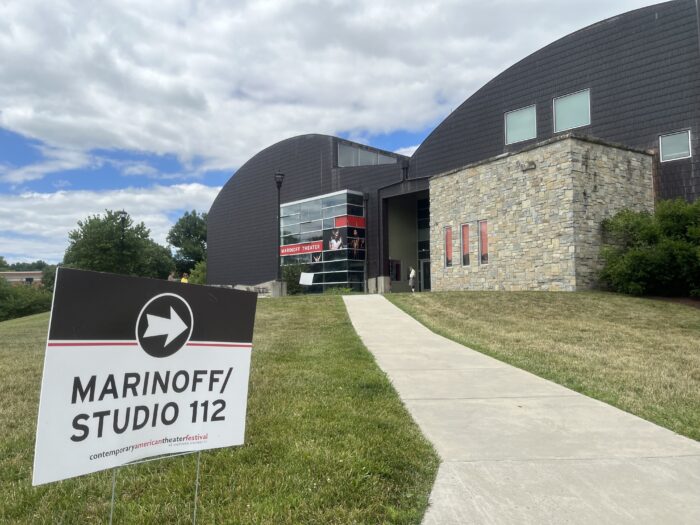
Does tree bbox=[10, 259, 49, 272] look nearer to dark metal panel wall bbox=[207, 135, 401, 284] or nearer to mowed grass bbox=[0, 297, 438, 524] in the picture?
dark metal panel wall bbox=[207, 135, 401, 284]

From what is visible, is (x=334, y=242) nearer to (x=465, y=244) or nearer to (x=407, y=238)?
(x=407, y=238)

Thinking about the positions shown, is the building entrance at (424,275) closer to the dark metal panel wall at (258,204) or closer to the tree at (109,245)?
the dark metal panel wall at (258,204)

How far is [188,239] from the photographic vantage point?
94125 millimetres

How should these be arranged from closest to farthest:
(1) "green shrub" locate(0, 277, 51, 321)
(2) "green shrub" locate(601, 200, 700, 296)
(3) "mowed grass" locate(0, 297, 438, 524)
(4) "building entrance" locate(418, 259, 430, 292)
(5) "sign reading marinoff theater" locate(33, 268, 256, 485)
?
(5) "sign reading marinoff theater" locate(33, 268, 256, 485), (3) "mowed grass" locate(0, 297, 438, 524), (2) "green shrub" locate(601, 200, 700, 296), (4) "building entrance" locate(418, 259, 430, 292), (1) "green shrub" locate(0, 277, 51, 321)

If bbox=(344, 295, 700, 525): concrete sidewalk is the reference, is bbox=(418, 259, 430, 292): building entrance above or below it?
above

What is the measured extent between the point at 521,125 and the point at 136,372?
93.2 feet

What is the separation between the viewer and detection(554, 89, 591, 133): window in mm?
25359

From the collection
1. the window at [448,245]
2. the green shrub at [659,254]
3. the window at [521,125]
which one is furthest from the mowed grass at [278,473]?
the window at [521,125]

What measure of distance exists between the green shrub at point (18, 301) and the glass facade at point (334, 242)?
1326 inches

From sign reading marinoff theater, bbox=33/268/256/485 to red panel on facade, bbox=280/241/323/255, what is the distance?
117 feet

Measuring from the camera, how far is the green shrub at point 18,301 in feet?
176

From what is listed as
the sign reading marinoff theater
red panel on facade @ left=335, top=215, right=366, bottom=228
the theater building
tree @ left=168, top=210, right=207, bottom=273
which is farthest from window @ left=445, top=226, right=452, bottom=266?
tree @ left=168, top=210, right=207, bottom=273

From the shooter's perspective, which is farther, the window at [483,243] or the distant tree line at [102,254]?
the distant tree line at [102,254]

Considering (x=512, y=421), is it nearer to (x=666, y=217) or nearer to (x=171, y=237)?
(x=666, y=217)
